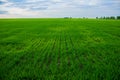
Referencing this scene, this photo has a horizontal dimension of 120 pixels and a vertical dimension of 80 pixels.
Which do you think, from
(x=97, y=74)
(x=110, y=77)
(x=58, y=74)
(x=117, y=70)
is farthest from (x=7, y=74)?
(x=117, y=70)

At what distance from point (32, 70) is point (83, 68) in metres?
2.62

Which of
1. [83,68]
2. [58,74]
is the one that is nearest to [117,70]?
[83,68]

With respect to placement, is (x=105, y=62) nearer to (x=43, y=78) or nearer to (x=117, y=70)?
(x=117, y=70)

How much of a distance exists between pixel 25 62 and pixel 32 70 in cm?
150

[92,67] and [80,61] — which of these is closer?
[92,67]

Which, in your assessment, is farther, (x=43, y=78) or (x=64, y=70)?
(x=64, y=70)

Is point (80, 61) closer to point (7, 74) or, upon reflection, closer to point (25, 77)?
point (25, 77)

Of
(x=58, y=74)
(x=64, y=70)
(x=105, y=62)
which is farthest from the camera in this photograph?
(x=105, y=62)

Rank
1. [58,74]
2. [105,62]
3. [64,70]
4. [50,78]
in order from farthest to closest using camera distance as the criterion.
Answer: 1. [105,62]
2. [64,70]
3. [58,74]
4. [50,78]

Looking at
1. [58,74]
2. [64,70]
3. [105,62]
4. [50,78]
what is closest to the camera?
[50,78]

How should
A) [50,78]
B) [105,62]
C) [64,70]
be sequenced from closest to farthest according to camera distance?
1. [50,78]
2. [64,70]
3. [105,62]

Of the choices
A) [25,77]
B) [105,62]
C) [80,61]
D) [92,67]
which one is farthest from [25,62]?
[105,62]

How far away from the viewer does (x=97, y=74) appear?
636 cm

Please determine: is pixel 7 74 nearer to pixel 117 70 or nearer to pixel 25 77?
pixel 25 77
